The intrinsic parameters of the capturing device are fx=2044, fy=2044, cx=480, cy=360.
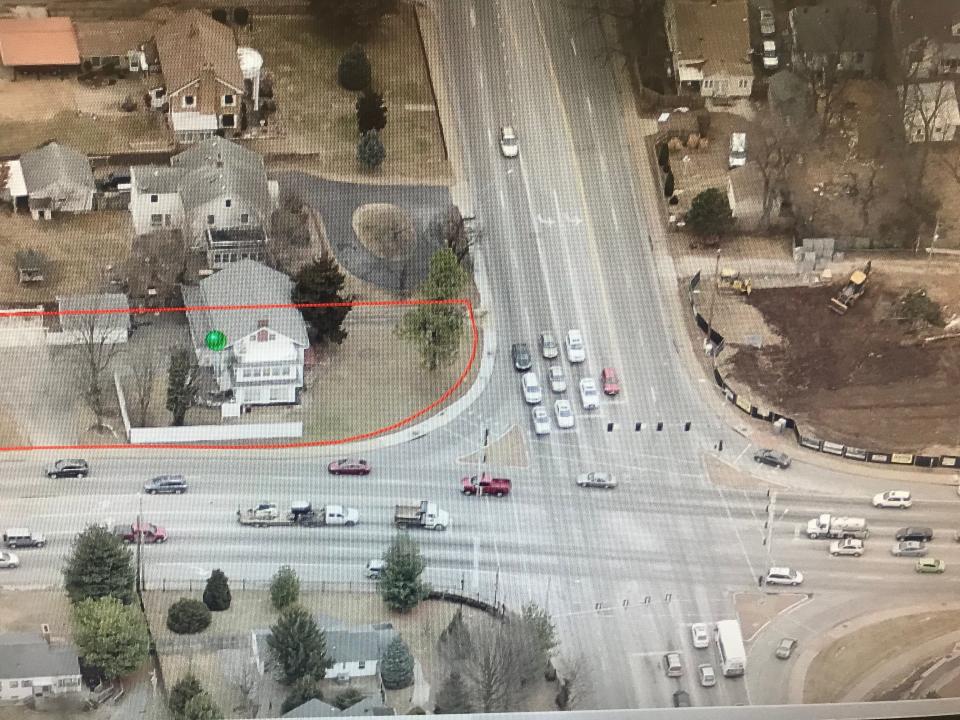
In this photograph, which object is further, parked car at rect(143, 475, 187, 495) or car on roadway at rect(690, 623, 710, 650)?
parked car at rect(143, 475, 187, 495)

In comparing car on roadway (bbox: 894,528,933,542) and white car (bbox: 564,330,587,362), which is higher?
white car (bbox: 564,330,587,362)

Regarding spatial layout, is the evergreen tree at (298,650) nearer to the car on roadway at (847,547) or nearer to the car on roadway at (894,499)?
the car on roadway at (847,547)

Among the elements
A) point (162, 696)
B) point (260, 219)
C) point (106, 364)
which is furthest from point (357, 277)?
point (162, 696)

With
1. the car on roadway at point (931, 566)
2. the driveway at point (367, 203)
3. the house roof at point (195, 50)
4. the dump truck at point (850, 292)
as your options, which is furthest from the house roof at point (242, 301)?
the car on roadway at point (931, 566)

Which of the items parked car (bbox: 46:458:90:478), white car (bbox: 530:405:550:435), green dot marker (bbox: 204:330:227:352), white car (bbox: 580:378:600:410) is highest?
green dot marker (bbox: 204:330:227:352)

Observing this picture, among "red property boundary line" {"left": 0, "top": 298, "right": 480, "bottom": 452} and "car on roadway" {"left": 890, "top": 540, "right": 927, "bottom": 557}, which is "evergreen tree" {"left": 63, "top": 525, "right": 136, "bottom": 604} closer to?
"red property boundary line" {"left": 0, "top": 298, "right": 480, "bottom": 452}

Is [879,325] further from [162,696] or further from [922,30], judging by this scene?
[162,696]

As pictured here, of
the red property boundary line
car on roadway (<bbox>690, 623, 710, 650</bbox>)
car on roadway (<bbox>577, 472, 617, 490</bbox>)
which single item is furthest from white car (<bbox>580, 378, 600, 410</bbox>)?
car on roadway (<bbox>690, 623, 710, 650</bbox>)
